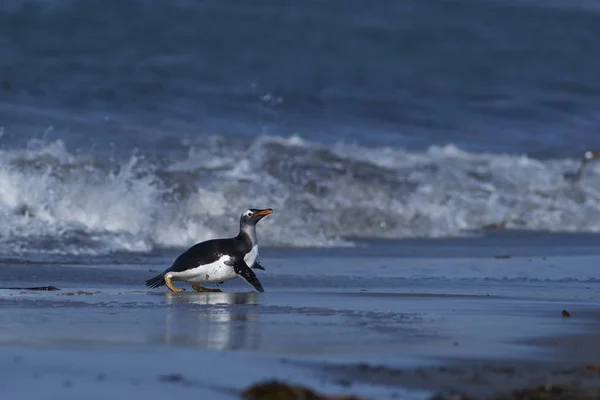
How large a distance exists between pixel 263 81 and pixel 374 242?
8.77m

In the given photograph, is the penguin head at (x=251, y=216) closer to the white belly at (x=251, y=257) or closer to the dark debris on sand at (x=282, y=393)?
the white belly at (x=251, y=257)

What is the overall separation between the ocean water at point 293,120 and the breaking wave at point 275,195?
29mm

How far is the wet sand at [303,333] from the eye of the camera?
165 inches

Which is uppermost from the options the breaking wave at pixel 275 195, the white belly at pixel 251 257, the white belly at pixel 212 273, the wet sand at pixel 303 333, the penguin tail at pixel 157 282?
the breaking wave at pixel 275 195

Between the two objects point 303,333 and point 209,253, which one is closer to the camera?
point 303,333

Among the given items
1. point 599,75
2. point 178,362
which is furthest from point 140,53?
point 178,362

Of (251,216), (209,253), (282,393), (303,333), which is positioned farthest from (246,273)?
(282,393)

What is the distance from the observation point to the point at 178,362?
4527mm

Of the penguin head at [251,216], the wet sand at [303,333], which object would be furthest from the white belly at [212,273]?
the penguin head at [251,216]

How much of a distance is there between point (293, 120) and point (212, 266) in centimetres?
1036

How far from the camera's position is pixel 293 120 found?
699 inches

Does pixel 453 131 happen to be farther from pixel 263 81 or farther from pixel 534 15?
pixel 534 15

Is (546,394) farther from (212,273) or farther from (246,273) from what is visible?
(212,273)

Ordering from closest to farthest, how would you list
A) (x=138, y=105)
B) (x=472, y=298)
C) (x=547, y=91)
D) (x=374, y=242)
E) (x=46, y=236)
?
(x=472, y=298), (x=46, y=236), (x=374, y=242), (x=138, y=105), (x=547, y=91)
